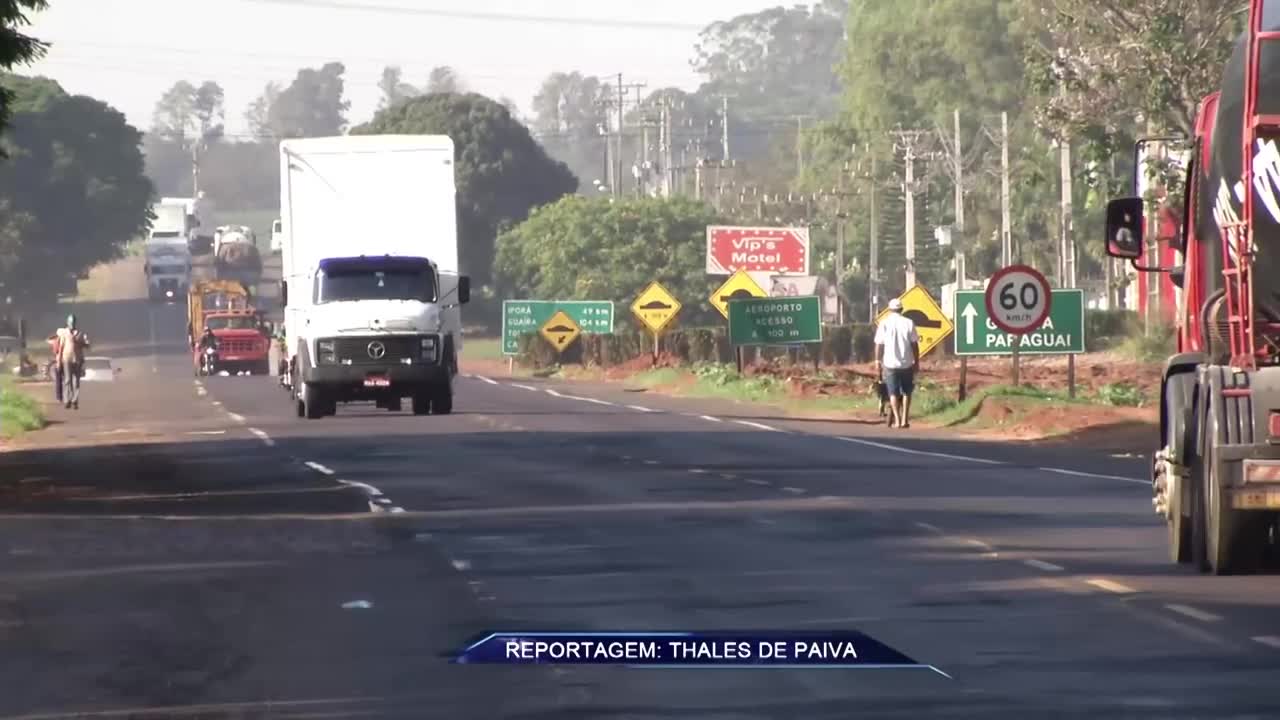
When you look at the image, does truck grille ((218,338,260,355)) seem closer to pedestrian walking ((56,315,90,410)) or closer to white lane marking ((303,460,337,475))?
pedestrian walking ((56,315,90,410))

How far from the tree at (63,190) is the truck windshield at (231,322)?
42.9 meters

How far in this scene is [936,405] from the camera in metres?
45.6

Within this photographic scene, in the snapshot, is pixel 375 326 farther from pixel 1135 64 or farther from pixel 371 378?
pixel 1135 64

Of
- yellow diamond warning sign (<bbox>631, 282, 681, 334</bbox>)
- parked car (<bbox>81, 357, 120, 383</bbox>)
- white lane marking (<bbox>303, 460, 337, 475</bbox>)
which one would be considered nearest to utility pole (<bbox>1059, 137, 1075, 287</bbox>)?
yellow diamond warning sign (<bbox>631, 282, 681, 334</bbox>)

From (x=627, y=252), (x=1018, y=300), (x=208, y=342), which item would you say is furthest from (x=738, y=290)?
(x=627, y=252)

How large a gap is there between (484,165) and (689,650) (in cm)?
12462

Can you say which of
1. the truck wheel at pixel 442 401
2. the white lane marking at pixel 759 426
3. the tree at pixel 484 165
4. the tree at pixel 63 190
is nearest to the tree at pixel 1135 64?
the white lane marking at pixel 759 426

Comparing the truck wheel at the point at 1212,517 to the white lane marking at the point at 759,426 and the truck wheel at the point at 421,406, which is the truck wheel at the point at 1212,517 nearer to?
the white lane marking at the point at 759,426

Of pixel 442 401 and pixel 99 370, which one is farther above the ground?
pixel 442 401

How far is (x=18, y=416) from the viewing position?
46344 millimetres

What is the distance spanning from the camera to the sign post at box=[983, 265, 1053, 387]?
132 ft

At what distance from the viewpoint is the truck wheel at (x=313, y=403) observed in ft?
142

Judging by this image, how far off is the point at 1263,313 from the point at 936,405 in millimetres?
29323

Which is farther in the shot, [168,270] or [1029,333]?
[168,270]
